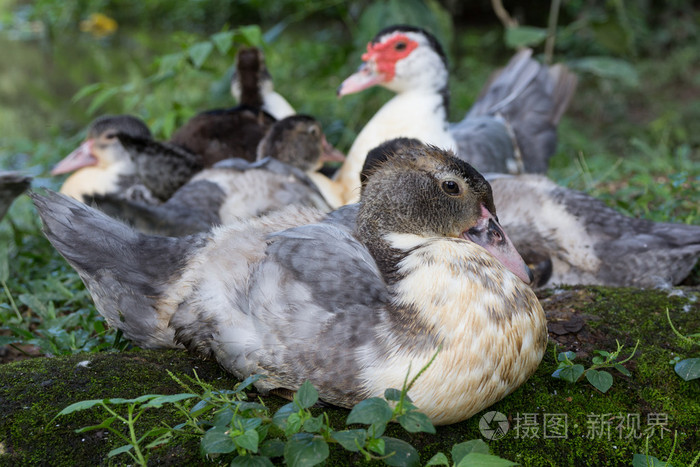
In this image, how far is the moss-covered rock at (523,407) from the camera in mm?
2238

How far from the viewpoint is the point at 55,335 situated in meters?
3.24

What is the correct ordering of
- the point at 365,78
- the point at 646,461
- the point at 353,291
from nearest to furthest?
the point at 646,461 < the point at 353,291 < the point at 365,78

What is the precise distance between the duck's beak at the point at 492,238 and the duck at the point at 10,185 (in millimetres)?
2510

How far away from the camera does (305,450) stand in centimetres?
192

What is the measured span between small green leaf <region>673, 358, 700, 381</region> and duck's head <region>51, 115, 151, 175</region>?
3981mm

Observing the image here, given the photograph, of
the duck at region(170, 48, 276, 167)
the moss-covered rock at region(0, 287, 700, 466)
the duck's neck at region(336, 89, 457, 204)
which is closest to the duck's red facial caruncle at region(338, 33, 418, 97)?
the duck's neck at region(336, 89, 457, 204)

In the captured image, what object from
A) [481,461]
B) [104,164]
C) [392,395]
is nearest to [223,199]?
[104,164]

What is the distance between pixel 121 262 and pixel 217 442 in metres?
1.17

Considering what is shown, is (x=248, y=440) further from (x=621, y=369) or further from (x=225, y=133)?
(x=225, y=133)

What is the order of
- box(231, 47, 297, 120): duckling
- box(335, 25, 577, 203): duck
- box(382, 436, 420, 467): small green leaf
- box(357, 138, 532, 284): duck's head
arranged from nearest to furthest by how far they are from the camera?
box(382, 436, 420, 467): small green leaf → box(357, 138, 532, 284): duck's head → box(335, 25, 577, 203): duck → box(231, 47, 297, 120): duckling

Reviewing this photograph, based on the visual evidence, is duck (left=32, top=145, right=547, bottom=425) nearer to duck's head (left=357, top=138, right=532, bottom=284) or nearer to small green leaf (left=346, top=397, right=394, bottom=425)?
duck's head (left=357, top=138, right=532, bottom=284)

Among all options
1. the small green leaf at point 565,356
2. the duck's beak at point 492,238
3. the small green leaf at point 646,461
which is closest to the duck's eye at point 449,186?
the duck's beak at point 492,238

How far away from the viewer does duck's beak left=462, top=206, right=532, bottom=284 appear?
2.77 metres

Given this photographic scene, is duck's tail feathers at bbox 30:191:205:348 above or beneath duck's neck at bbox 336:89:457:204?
above
